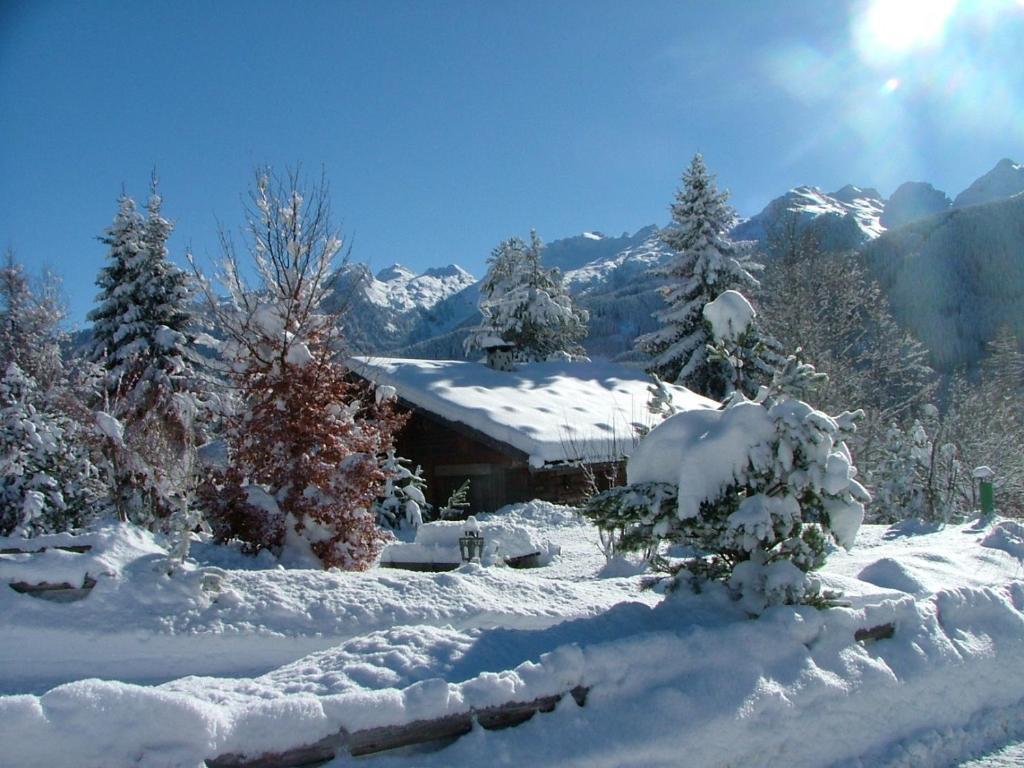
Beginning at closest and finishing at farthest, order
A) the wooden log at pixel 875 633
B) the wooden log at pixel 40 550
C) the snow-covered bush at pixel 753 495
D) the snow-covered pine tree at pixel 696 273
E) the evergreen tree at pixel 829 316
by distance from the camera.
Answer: the snow-covered bush at pixel 753 495 → the wooden log at pixel 875 633 → the wooden log at pixel 40 550 → the evergreen tree at pixel 829 316 → the snow-covered pine tree at pixel 696 273

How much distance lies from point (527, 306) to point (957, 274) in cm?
6215

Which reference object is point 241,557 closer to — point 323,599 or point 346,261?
point 323,599

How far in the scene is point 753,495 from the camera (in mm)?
5559

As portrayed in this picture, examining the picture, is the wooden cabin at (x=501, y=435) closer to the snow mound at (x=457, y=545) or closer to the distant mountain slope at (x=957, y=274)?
the snow mound at (x=457, y=545)

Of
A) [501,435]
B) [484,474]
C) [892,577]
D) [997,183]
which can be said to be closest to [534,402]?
[484,474]

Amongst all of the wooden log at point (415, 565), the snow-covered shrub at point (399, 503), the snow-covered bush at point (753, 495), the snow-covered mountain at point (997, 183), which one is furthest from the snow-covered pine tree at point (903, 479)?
the snow-covered mountain at point (997, 183)

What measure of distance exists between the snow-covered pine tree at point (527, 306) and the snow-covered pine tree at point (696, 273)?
6.12m

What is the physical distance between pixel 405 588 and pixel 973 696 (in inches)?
172

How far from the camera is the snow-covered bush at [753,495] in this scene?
17.5ft

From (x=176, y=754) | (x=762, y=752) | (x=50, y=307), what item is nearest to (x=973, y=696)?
(x=762, y=752)

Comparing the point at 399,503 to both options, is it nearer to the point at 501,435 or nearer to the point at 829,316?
the point at 501,435

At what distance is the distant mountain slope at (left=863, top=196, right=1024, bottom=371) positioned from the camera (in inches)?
2879

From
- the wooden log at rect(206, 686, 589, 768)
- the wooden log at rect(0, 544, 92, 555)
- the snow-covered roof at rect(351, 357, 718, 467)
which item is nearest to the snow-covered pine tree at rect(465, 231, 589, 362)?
the snow-covered roof at rect(351, 357, 718, 467)

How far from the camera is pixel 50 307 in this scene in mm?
21391
